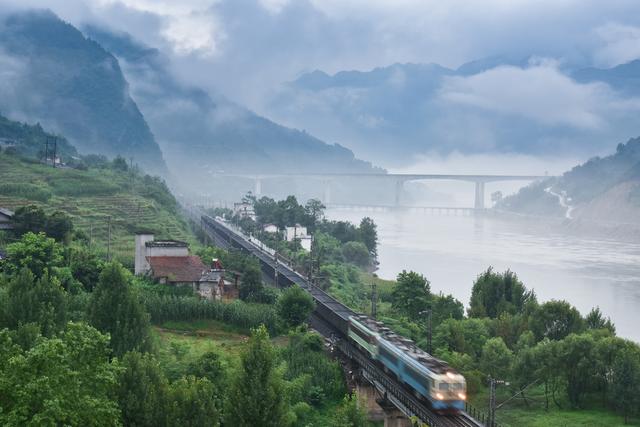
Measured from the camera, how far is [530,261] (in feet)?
297

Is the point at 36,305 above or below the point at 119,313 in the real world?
above

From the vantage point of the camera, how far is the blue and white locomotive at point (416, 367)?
71.1 feet

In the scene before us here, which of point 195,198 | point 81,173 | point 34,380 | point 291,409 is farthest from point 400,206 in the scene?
point 34,380

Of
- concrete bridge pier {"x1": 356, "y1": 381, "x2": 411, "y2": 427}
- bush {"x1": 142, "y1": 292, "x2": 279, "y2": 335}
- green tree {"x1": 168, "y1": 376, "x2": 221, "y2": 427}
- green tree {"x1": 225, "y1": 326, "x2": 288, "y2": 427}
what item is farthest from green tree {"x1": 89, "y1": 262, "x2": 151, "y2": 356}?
bush {"x1": 142, "y1": 292, "x2": 279, "y2": 335}

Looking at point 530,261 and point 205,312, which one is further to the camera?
point 530,261

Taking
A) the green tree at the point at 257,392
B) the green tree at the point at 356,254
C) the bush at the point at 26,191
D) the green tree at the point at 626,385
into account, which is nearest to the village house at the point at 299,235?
the green tree at the point at 356,254

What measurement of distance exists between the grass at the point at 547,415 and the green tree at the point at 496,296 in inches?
550

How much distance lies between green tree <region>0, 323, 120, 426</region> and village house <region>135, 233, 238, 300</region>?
2436 cm

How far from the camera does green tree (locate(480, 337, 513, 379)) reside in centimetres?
3102

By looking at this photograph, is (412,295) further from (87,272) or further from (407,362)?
(407,362)

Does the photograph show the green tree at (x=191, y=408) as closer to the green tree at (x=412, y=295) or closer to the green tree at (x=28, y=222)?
the green tree at (x=412, y=295)

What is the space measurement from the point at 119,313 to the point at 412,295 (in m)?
21.6

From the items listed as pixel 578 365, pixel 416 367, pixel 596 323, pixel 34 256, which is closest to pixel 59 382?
pixel 416 367

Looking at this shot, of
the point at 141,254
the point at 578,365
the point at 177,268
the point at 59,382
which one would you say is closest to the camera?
the point at 59,382
